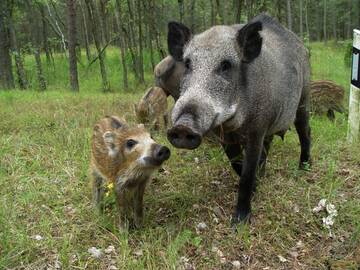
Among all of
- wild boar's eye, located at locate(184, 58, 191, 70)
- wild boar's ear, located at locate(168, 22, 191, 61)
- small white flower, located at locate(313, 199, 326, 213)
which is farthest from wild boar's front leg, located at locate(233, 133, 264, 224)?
wild boar's ear, located at locate(168, 22, 191, 61)

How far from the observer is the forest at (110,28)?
1250 centimetres

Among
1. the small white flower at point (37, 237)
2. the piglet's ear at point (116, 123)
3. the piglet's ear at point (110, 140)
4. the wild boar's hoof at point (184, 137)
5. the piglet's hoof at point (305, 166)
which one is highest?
the wild boar's hoof at point (184, 137)

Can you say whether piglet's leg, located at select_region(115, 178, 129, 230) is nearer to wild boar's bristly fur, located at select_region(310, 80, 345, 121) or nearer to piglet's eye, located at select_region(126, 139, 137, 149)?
piglet's eye, located at select_region(126, 139, 137, 149)

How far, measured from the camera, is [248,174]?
12.7 feet

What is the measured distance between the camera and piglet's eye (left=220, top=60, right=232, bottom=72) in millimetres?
3477

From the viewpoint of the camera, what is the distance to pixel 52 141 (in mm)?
5816

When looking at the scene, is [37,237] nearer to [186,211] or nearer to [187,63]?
[186,211]

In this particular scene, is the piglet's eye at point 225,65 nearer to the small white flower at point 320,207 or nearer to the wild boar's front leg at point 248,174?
the wild boar's front leg at point 248,174

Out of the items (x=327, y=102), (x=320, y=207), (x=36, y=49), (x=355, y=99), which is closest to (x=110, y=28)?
(x=36, y=49)

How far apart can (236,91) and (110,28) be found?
23.0m

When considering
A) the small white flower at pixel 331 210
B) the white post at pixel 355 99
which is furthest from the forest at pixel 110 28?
the small white flower at pixel 331 210

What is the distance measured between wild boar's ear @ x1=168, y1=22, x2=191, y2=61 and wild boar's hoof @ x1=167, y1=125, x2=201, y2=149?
111 cm

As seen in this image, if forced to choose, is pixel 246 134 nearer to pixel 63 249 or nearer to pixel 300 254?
pixel 300 254

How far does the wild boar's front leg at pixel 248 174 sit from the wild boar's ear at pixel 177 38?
883mm
